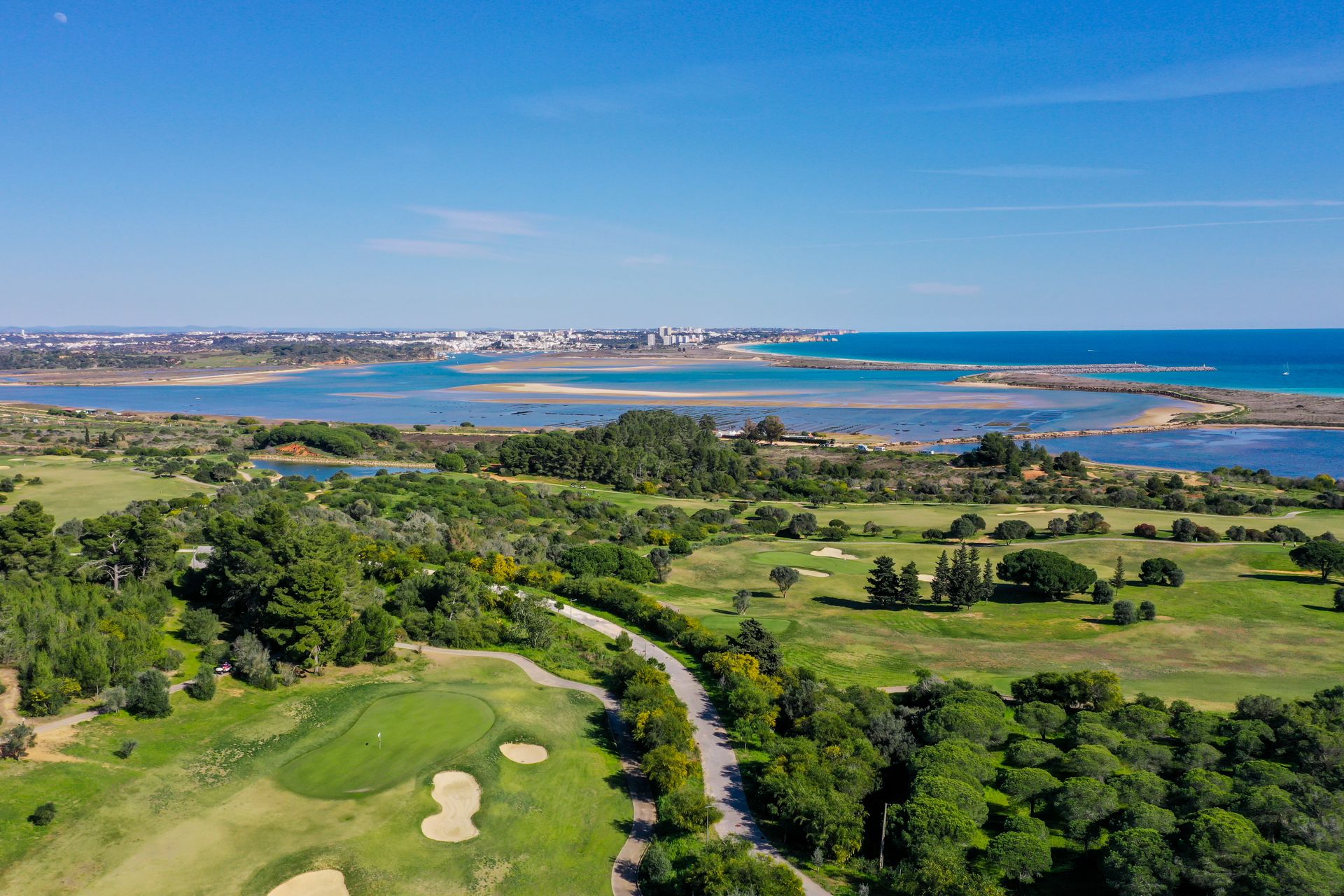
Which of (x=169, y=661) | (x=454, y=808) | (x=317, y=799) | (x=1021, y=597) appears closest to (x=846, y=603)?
(x=1021, y=597)

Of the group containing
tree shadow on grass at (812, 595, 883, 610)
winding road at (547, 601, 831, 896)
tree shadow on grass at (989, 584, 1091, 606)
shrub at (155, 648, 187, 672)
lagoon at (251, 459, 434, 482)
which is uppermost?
shrub at (155, 648, 187, 672)

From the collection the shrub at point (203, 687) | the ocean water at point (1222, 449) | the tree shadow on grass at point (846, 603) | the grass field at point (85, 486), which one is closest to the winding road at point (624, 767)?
the shrub at point (203, 687)

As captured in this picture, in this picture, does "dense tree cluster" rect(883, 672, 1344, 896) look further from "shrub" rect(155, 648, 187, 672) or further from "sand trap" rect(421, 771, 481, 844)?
"shrub" rect(155, 648, 187, 672)

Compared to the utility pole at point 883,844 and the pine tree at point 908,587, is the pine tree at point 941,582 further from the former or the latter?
the utility pole at point 883,844

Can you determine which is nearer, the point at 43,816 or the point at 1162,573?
the point at 43,816

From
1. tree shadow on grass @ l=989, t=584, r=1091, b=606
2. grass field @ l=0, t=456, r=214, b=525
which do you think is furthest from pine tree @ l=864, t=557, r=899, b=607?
grass field @ l=0, t=456, r=214, b=525

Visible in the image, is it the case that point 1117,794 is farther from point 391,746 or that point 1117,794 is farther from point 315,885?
point 391,746

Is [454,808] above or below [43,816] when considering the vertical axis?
below
